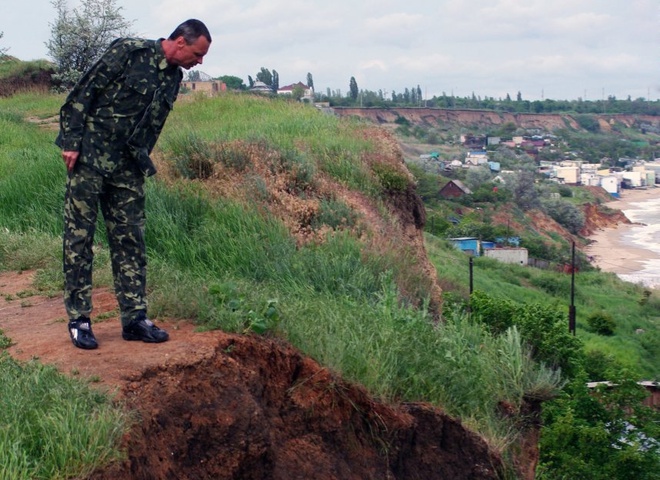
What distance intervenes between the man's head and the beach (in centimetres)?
4730

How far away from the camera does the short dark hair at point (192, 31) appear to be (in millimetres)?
4848

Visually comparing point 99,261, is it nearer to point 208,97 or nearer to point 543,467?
point 543,467

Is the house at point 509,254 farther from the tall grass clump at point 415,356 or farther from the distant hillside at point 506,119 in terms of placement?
the distant hillside at point 506,119

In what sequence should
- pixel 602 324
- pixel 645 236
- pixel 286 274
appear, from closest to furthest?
pixel 286 274 → pixel 602 324 → pixel 645 236

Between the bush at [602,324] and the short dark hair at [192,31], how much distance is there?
1248 inches

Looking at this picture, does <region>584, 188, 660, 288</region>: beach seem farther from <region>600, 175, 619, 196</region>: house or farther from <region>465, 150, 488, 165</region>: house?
<region>465, 150, 488, 165</region>: house

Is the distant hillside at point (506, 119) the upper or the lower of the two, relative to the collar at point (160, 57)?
lower

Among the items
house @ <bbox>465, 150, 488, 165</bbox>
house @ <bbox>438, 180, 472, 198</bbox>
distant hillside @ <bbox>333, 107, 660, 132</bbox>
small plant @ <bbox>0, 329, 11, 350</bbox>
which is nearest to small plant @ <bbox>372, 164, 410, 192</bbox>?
small plant @ <bbox>0, 329, 11, 350</bbox>

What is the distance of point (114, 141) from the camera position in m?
4.94

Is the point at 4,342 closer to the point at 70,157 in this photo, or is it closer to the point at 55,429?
the point at 70,157

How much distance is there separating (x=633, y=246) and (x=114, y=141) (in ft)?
209

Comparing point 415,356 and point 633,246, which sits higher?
point 415,356

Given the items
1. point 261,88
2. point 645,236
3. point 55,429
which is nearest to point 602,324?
point 261,88

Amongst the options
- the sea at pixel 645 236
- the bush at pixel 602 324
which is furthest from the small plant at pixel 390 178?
the sea at pixel 645 236
